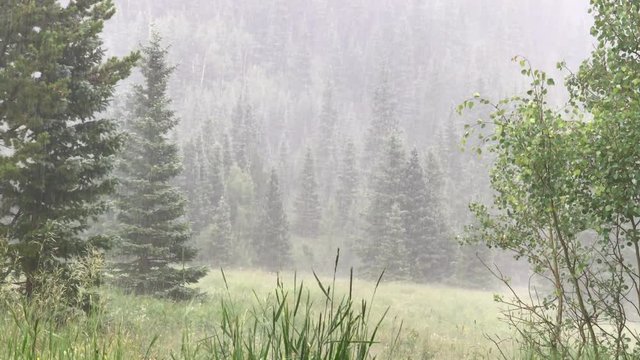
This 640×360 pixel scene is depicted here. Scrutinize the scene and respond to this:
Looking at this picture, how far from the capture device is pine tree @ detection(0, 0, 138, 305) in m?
8.07

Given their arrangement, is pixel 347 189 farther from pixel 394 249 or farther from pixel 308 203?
pixel 394 249

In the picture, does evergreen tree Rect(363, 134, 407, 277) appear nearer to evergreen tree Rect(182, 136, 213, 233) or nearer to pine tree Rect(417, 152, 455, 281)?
pine tree Rect(417, 152, 455, 281)

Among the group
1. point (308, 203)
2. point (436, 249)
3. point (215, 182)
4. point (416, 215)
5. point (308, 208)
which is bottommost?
point (436, 249)

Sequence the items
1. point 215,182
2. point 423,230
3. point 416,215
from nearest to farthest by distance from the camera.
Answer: point 423,230 < point 416,215 < point 215,182

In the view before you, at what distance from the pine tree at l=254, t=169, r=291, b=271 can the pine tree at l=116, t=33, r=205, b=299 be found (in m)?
29.8

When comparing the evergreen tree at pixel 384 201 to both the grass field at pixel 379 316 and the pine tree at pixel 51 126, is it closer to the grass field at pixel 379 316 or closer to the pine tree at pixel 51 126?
the grass field at pixel 379 316

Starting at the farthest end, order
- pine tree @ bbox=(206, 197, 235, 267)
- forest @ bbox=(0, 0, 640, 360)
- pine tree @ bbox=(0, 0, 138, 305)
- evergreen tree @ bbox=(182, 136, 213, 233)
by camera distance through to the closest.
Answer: evergreen tree @ bbox=(182, 136, 213, 233) < pine tree @ bbox=(206, 197, 235, 267) < pine tree @ bbox=(0, 0, 138, 305) < forest @ bbox=(0, 0, 640, 360)

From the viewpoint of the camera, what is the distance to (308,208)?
64812 millimetres

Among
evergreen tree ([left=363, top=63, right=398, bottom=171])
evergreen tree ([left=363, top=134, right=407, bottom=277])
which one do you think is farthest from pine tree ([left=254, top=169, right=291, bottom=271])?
evergreen tree ([left=363, top=63, right=398, bottom=171])

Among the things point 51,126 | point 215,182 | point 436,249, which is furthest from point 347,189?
point 51,126

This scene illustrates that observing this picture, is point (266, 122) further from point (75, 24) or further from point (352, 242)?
Result: point (75, 24)

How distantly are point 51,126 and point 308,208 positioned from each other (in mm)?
56367

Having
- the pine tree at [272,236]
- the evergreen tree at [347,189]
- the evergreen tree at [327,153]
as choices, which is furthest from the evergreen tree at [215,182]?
the evergreen tree at [327,153]

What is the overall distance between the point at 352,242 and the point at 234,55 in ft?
372
